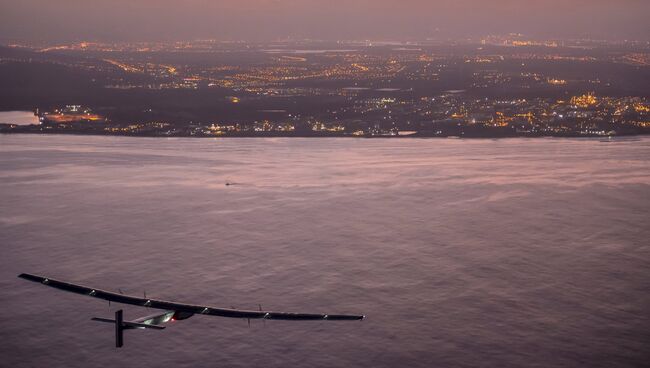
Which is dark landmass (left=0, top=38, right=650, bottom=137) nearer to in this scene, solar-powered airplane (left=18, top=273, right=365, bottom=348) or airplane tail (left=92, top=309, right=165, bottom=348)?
solar-powered airplane (left=18, top=273, right=365, bottom=348)

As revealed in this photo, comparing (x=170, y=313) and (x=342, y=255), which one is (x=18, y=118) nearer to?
(x=342, y=255)

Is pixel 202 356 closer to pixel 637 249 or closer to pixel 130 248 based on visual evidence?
pixel 130 248

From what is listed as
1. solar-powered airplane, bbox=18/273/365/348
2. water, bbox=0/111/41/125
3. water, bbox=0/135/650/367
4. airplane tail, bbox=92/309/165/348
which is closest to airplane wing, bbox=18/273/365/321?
solar-powered airplane, bbox=18/273/365/348

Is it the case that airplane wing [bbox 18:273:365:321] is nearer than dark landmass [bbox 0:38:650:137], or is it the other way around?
airplane wing [bbox 18:273:365:321]

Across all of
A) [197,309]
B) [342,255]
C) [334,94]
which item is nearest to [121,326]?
[197,309]

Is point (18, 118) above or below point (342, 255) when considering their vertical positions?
above

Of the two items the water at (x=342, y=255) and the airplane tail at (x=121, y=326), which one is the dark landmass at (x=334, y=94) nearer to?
the water at (x=342, y=255)
